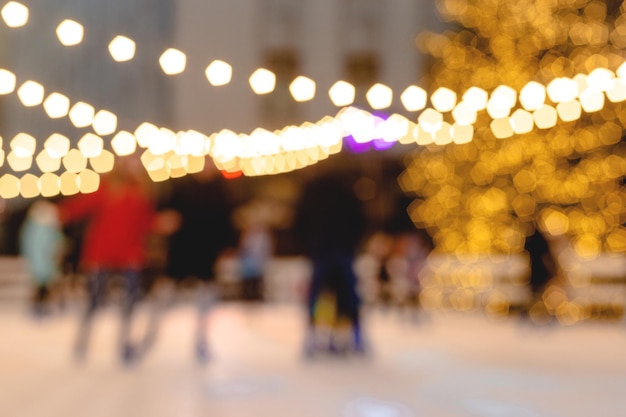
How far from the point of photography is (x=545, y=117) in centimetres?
1822

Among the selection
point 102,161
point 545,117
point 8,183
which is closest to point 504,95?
point 545,117

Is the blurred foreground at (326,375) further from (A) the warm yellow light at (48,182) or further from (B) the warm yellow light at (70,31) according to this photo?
(A) the warm yellow light at (48,182)

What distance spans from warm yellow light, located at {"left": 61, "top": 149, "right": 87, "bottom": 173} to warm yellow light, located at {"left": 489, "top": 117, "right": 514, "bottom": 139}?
792cm

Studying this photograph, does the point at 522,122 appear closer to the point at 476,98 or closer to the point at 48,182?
the point at 476,98

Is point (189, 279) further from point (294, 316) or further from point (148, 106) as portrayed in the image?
point (148, 106)

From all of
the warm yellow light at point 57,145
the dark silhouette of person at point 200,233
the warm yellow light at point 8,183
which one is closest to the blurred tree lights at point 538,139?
the warm yellow light at point 57,145

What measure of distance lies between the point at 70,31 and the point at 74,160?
11840 millimetres

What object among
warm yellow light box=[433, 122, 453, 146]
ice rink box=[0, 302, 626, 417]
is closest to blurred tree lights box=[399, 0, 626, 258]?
warm yellow light box=[433, 122, 453, 146]

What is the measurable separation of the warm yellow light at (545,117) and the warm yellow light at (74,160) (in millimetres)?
8136

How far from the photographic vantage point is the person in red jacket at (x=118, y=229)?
8.66 metres

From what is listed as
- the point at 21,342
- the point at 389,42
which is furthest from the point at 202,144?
the point at 389,42

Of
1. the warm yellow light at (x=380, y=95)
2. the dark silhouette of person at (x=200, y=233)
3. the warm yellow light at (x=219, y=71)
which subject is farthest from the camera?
the warm yellow light at (x=380, y=95)

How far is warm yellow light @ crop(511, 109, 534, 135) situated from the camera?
56.7 ft

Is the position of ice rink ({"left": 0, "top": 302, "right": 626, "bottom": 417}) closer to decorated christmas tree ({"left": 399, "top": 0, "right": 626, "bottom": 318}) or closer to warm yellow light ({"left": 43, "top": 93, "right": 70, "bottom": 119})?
warm yellow light ({"left": 43, "top": 93, "right": 70, "bottom": 119})
